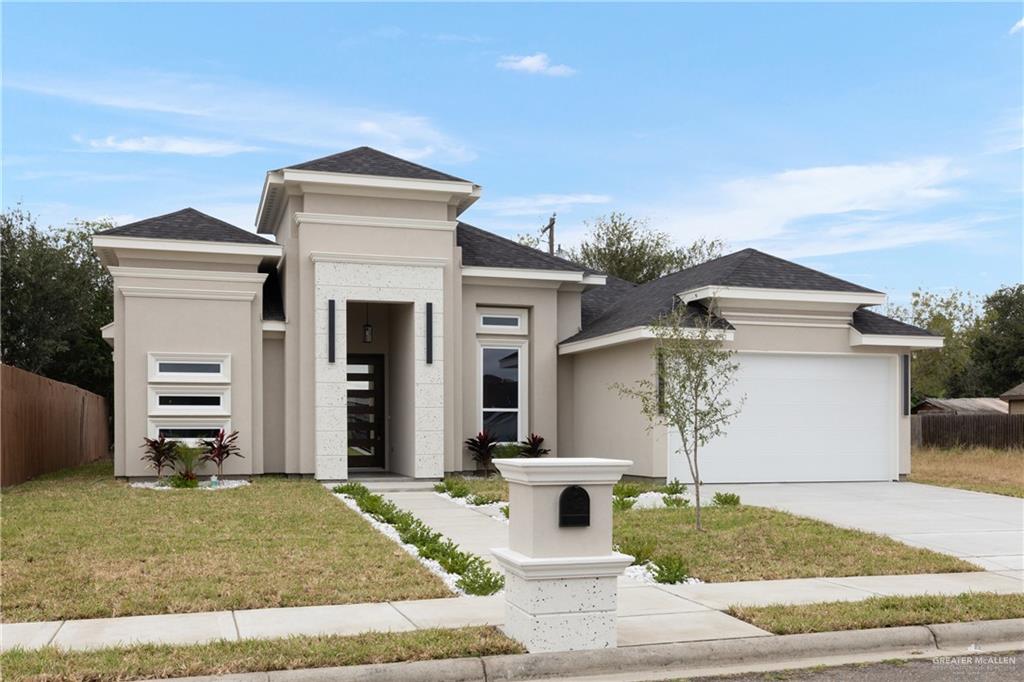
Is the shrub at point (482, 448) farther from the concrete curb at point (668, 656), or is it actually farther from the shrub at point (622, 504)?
the concrete curb at point (668, 656)

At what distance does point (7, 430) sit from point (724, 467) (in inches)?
513

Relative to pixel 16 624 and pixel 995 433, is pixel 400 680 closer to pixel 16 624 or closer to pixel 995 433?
pixel 16 624

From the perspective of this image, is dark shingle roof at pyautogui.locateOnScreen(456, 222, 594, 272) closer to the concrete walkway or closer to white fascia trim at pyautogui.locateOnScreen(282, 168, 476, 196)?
white fascia trim at pyautogui.locateOnScreen(282, 168, 476, 196)

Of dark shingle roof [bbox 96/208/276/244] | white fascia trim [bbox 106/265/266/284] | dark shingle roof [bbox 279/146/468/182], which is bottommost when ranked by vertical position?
white fascia trim [bbox 106/265/266/284]

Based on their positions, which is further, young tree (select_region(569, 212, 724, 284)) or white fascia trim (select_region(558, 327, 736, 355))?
young tree (select_region(569, 212, 724, 284))

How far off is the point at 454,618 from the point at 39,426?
16.6 meters

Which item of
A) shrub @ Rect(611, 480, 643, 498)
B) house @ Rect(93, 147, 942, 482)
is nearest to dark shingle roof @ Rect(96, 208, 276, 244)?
house @ Rect(93, 147, 942, 482)

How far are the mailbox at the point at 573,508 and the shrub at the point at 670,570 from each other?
8.61ft

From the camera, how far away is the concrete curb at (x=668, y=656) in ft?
21.6

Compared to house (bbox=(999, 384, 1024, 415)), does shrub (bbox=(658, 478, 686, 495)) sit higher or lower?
lower

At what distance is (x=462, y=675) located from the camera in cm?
673

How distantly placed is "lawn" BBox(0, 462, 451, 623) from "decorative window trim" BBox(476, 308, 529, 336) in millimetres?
6885

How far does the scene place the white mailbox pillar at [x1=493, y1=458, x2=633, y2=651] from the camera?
7184 millimetres

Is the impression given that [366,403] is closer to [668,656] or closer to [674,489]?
[674,489]
